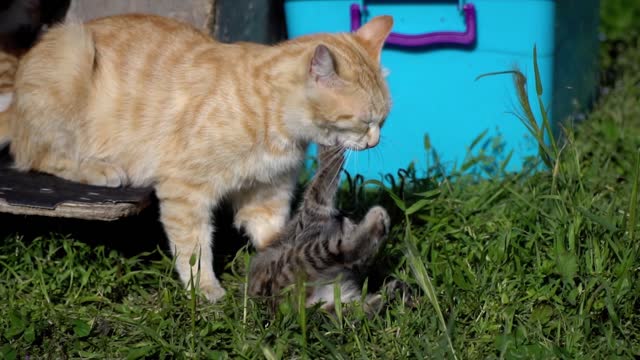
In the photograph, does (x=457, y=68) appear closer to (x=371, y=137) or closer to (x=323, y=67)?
(x=371, y=137)

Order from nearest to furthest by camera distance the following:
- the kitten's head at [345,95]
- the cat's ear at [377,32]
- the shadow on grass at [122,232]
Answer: the kitten's head at [345,95] → the cat's ear at [377,32] → the shadow on grass at [122,232]

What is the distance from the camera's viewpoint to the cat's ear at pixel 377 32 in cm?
329

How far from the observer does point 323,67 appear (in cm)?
289

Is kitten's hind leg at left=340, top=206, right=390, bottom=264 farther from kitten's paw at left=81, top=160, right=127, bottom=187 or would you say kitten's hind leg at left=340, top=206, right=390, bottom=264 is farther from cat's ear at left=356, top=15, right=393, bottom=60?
kitten's paw at left=81, top=160, right=127, bottom=187

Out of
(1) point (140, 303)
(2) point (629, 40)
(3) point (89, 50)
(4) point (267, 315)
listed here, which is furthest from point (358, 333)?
(2) point (629, 40)

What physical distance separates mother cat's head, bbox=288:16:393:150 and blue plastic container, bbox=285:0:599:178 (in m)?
0.95

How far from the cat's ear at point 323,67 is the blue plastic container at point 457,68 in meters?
1.23

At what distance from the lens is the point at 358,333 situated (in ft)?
9.53

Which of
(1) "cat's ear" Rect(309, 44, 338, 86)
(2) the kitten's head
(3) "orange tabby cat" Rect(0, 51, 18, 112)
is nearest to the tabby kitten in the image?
(2) the kitten's head

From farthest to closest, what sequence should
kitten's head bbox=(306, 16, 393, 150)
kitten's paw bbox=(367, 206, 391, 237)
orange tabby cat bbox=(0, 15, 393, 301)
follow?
1. orange tabby cat bbox=(0, 15, 393, 301)
2. kitten's head bbox=(306, 16, 393, 150)
3. kitten's paw bbox=(367, 206, 391, 237)

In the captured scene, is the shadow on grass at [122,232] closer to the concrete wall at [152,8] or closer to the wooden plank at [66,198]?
the wooden plank at [66,198]

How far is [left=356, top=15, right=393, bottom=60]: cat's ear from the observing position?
329 cm

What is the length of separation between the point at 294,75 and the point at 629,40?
11.5ft

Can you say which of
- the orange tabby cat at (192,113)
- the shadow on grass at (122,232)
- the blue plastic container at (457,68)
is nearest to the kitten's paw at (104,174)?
the orange tabby cat at (192,113)
